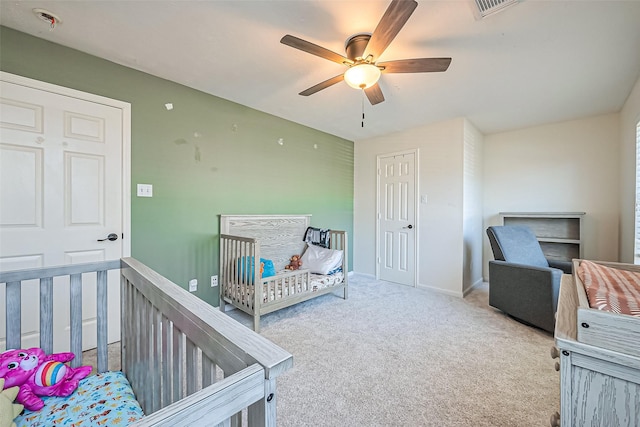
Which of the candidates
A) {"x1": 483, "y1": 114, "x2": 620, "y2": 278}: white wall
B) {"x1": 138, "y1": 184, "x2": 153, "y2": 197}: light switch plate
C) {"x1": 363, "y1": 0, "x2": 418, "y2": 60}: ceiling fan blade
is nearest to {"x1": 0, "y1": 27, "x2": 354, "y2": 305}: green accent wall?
{"x1": 138, "y1": 184, "x2": 153, "y2": 197}: light switch plate

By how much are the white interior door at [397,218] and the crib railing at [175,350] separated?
333 centimetres

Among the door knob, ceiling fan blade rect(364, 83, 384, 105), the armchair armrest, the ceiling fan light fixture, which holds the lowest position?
the armchair armrest

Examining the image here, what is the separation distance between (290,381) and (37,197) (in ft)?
7.40

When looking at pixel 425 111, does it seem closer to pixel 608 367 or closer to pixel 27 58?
A: pixel 608 367

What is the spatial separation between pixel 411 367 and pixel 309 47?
227 cm

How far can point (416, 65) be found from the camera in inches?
69.7

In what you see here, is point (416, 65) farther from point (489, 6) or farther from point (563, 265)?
point (563, 265)

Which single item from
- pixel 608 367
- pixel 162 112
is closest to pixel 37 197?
pixel 162 112

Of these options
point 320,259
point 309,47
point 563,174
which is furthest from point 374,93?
point 563,174

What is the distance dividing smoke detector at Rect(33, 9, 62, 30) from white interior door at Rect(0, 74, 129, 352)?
1.45 feet

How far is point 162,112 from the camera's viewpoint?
97.3 inches

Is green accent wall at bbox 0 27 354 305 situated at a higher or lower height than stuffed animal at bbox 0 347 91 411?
higher

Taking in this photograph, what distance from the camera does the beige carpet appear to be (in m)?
1.45

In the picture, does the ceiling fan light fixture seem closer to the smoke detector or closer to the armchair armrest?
the smoke detector
